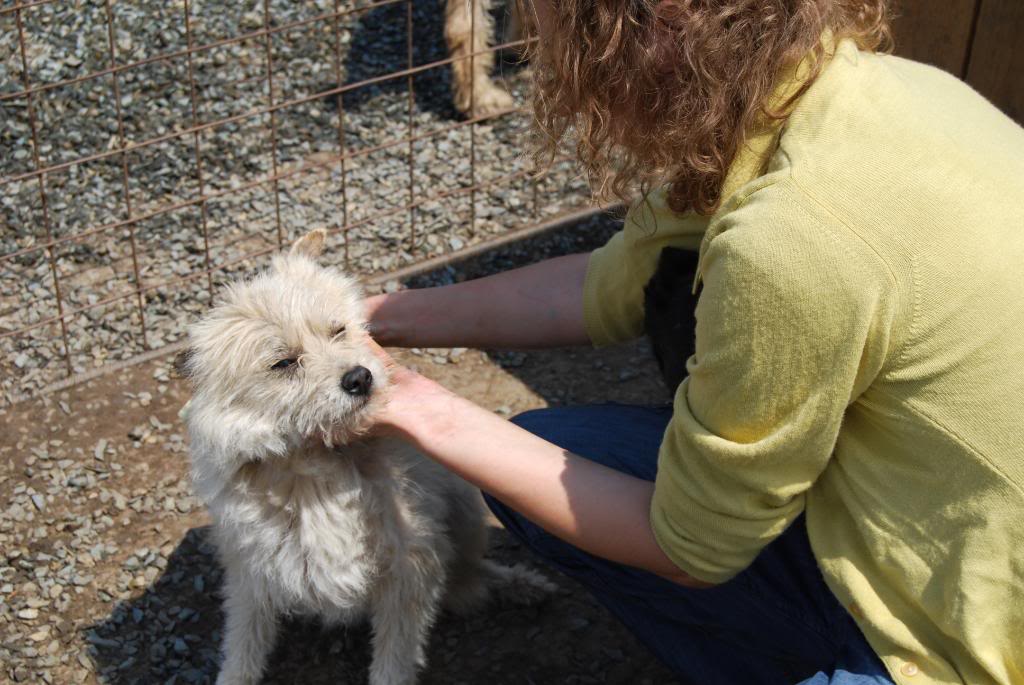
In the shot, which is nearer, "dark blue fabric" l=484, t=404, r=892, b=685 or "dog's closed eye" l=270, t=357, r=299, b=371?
"dark blue fabric" l=484, t=404, r=892, b=685

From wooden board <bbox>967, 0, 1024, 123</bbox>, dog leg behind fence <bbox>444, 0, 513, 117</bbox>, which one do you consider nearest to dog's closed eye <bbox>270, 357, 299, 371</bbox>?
wooden board <bbox>967, 0, 1024, 123</bbox>

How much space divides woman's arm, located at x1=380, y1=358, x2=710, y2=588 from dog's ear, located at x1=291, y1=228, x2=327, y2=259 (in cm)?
66

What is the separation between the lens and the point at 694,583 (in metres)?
1.96

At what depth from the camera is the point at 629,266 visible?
241 centimetres

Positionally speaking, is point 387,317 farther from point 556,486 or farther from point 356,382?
point 556,486

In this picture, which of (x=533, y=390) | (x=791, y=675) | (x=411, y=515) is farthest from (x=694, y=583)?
(x=533, y=390)

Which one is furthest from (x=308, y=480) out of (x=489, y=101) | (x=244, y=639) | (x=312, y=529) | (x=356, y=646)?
(x=489, y=101)

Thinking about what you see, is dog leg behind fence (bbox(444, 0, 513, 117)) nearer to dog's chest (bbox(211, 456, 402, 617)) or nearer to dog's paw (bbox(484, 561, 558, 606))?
dog's paw (bbox(484, 561, 558, 606))

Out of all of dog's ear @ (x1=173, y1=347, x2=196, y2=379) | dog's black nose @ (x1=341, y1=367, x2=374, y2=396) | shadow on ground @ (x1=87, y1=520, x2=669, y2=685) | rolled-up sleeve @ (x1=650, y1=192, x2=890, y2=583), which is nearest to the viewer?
rolled-up sleeve @ (x1=650, y1=192, x2=890, y2=583)

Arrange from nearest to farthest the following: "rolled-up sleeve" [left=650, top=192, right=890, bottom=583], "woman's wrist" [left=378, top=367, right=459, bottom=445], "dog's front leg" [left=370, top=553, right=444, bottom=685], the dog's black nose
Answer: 1. "rolled-up sleeve" [left=650, top=192, right=890, bottom=583]
2. "woman's wrist" [left=378, top=367, right=459, bottom=445]
3. the dog's black nose
4. "dog's front leg" [left=370, top=553, right=444, bottom=685]

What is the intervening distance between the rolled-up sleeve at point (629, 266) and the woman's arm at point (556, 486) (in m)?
0.51

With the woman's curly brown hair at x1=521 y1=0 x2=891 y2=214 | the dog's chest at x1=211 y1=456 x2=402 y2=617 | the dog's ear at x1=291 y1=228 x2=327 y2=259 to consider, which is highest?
the woman's curly brown hair at x1=521 y1=0 x2=891 y2=214

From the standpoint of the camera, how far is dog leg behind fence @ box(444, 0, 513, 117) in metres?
4.76

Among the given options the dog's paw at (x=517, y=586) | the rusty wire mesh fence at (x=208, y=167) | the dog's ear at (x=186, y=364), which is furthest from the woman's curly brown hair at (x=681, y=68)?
the rusty wire mesh fence at (x=208, y=167)
